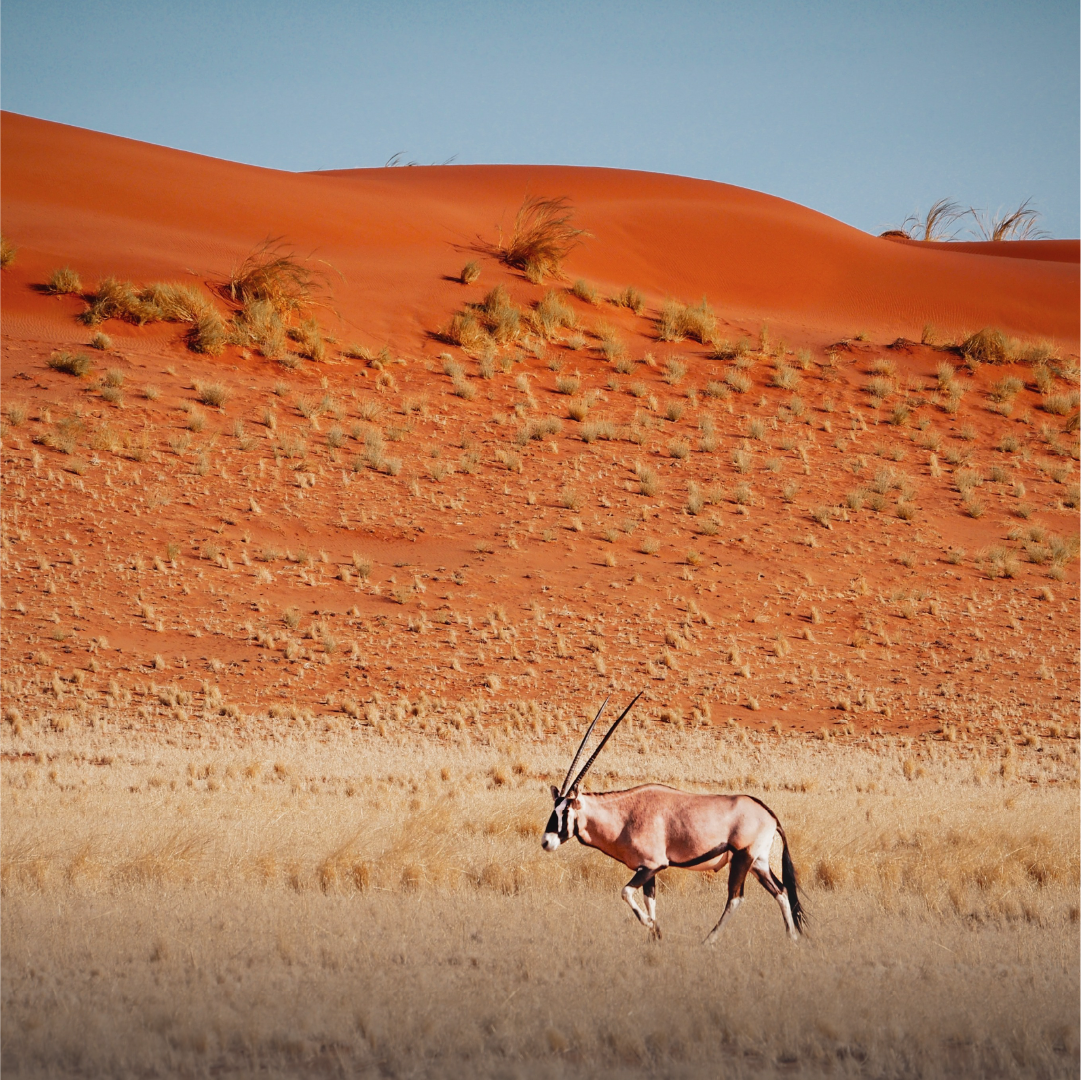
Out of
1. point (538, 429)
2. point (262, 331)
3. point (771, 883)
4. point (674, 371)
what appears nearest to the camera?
point (771, 883)

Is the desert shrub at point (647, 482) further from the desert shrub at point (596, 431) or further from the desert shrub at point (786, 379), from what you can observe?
the desert shrub at point (786, 379)

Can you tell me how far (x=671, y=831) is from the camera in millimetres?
5715

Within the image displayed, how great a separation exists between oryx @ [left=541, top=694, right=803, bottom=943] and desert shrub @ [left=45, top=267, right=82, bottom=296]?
2687 centimetres

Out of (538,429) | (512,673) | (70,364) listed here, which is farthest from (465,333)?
(512,673)

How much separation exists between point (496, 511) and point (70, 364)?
34.6ft

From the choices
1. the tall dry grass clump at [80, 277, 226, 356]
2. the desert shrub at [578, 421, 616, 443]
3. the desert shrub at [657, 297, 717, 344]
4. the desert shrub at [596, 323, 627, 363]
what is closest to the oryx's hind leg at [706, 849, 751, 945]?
the desert shrub at [578, 421, 616, 443]

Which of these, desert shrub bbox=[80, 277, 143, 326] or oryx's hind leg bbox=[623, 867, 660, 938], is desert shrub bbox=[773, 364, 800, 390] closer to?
desert shrub bbox=[80, 277, 143, 326]

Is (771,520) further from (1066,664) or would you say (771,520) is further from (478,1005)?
(478,1005)

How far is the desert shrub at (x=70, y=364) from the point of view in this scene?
81.6 feet

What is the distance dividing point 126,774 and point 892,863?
27.6ft

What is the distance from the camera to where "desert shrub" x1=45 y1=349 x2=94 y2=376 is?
24.9m

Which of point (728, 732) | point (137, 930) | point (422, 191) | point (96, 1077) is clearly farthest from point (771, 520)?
point (422, 191)

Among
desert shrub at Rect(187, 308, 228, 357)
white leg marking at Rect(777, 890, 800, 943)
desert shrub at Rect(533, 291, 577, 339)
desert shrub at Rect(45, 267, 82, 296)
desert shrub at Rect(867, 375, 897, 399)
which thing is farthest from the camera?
desert shrub at Rect(533, 291, 577, 339)

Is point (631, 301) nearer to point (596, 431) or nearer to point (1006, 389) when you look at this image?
point (596, 431)
